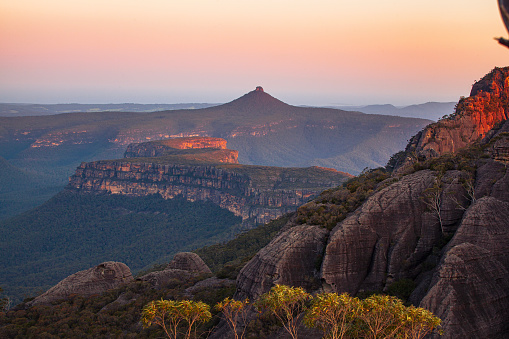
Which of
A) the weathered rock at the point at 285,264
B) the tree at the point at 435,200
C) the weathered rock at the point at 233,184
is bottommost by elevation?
the weathered rock at the point at 233,184

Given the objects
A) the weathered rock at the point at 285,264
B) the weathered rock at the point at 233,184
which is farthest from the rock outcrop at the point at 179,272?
the weathered rock at the point at 233,184

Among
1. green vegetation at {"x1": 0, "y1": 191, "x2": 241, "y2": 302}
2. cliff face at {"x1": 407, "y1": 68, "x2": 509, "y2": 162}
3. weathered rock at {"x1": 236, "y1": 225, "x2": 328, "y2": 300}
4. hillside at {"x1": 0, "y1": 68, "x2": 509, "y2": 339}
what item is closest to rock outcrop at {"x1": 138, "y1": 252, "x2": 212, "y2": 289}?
hillside at {"x1": 0, "y1": 68, "x2": 509, "y2": 339}

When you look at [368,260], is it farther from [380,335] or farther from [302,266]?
[380,335]

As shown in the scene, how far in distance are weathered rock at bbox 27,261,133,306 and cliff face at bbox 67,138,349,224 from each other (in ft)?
290

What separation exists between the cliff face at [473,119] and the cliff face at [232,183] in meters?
68.6

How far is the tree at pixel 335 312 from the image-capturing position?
79.8ft

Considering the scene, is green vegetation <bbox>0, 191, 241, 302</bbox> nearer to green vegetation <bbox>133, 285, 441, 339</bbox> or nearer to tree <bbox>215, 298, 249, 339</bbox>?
tree <bbox>215, 298, 249, 339</bbox>

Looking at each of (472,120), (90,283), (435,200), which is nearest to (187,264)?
(90,283)

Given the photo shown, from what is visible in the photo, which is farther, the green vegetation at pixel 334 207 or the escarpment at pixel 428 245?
the green vegetation at pixel 334 207

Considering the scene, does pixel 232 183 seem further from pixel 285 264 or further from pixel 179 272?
pixel 285 264

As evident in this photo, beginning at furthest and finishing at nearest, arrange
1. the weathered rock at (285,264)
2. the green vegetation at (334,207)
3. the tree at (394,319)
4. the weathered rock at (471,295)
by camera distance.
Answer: the green vegetation at (334,207) < the weathered rock at (285,264) < the weathered rock at (471,295) < the tree at (394,319)

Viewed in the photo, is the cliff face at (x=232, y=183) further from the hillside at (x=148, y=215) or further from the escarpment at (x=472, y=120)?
the escarpment at (x=472, y=120)

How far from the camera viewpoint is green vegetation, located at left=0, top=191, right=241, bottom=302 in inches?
5271

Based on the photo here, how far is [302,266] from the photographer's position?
32.8 m
